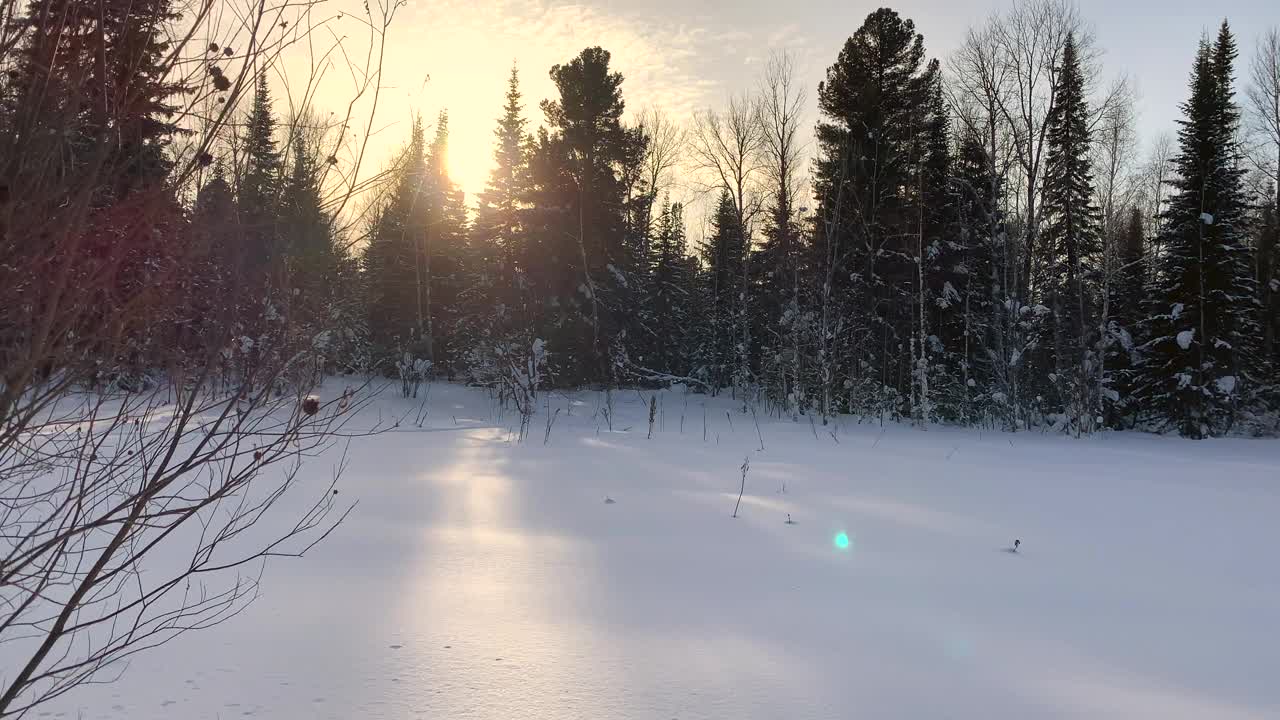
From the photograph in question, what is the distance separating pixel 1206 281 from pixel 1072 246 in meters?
3.18

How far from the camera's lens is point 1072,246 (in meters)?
18.6

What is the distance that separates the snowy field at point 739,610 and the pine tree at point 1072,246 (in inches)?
424

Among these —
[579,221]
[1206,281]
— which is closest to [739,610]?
[579,221]

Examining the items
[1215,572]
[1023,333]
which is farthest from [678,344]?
[1215,572]

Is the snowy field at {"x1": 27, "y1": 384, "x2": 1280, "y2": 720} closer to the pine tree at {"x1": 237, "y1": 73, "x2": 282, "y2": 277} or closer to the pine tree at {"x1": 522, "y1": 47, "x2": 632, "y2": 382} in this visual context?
the pine tree at {"x1": 237, "y1": 73, "x2": 282, "y2": 277}

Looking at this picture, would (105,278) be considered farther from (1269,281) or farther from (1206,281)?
(1269,281)

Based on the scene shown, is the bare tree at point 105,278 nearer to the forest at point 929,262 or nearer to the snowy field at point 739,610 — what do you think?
the snowy field at point 739,610

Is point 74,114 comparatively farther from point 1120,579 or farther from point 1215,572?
point 1215,572

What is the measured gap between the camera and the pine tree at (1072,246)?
16.5 m

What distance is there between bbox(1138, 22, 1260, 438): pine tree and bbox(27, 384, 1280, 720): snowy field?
1329cm

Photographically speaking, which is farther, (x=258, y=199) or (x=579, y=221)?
(x=579, y=221)

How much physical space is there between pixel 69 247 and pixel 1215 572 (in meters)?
5.81

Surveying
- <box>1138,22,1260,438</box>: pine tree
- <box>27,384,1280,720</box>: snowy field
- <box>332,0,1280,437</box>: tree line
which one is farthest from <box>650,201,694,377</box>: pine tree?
<box>27,384,1280,720</box>: snowy field

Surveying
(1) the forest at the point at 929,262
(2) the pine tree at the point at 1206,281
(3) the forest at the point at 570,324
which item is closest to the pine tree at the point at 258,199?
(3) the forest at the point at 570,324
